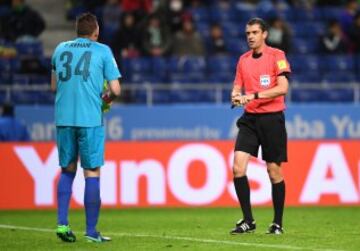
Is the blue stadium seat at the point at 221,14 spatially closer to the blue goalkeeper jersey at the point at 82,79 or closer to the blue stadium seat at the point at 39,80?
the blue stadium seat at the point at 39,80

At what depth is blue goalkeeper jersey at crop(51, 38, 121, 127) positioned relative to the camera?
34.7 ft

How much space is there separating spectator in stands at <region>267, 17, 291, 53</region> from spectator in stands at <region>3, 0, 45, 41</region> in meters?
4.45

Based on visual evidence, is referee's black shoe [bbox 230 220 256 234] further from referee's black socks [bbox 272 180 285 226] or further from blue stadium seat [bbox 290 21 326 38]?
blue stadium seat [bbox 290 21 326 38]

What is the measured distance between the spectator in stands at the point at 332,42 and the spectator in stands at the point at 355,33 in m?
0.37

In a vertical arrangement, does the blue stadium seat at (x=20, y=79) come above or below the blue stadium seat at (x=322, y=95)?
above

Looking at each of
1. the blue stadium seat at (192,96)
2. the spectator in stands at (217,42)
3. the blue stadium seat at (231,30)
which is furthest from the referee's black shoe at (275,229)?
the blue stadium seat at (231,30)

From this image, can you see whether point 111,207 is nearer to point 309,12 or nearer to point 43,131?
point 43,131

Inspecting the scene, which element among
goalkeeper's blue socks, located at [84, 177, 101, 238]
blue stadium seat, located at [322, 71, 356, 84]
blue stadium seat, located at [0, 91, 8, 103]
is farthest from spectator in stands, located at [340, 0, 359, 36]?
goalkeeper's blue socks, located at [84, 177, 101, 238]

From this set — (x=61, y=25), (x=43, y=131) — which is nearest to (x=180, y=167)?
(x=43, y=131)

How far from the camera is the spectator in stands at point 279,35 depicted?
2184 cm

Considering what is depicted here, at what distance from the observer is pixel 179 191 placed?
55.0ft

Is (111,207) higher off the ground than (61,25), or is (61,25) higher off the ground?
(61,25)

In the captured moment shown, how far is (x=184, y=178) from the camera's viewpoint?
659 inches

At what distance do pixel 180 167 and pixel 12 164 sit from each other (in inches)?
98.3
